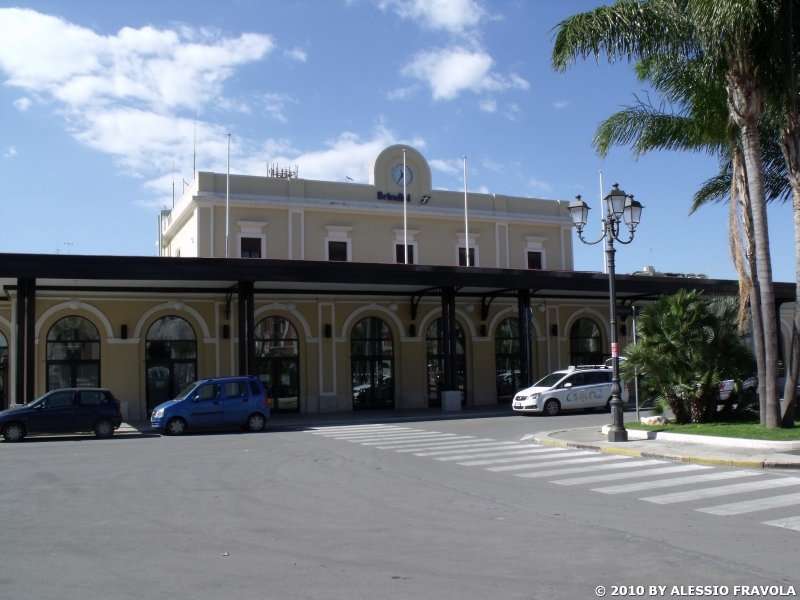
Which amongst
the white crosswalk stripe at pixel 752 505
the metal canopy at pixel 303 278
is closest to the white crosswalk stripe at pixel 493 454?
the white crosswalk stripe at pixel 752 505

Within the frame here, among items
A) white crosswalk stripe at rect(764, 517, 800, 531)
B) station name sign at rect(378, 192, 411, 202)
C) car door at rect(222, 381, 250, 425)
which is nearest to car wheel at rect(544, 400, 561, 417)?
car door at rect(222, 381, 250, 425)

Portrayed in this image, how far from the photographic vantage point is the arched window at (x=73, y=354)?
27984mm

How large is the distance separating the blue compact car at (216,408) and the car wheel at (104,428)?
47.0 inches

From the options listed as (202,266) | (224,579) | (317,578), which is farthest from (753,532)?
(202,266)

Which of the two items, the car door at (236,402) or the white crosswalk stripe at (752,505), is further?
the car door at (236,402)

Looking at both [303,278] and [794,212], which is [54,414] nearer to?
[303,278]

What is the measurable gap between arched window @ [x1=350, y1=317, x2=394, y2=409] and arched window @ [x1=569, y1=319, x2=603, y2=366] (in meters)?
9.23

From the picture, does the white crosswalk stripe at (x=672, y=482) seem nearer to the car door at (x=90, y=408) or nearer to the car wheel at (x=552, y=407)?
the car wheel at (x=552, y=407)

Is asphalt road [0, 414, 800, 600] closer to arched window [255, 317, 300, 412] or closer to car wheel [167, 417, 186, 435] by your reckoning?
car wheel [167, 417, 186, 435]

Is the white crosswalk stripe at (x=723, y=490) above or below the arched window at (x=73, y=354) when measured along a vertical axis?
below

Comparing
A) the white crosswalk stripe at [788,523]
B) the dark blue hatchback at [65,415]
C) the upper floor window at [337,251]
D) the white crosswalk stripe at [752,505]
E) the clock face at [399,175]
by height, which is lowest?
the white crosswalk stripe at [752,505]

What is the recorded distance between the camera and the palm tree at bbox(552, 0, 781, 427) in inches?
638

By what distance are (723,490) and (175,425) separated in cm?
1603

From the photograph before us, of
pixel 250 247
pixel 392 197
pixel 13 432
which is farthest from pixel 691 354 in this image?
pixel 250 247
